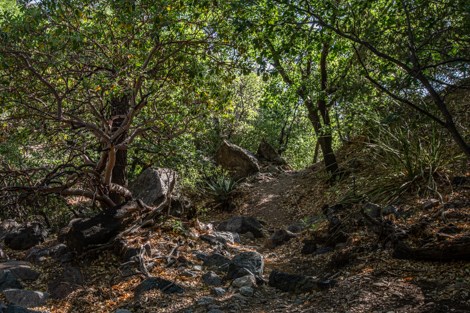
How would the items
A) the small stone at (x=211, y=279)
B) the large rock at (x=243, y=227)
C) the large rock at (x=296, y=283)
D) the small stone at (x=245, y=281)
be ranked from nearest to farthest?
the large rock at (x=296, y=283) → the small stone at (x=245, y=281) → the small stone at (x=211, y=279) → the large rock at (x=243, y=227)

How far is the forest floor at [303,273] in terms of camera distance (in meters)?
3.75

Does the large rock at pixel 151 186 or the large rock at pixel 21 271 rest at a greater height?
the large rock at pixel 151 186

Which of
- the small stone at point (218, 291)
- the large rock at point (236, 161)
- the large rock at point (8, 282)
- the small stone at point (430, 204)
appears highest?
the large rock at point (236, 161)

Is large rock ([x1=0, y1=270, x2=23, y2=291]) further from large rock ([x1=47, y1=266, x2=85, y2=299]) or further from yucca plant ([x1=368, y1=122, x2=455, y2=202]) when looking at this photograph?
yucca plant ([x1=368, y1=122, x2=455, y2=202])

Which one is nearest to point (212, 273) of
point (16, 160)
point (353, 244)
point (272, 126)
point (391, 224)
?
point (353, 244)

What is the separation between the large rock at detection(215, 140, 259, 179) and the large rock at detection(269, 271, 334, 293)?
10400 mm

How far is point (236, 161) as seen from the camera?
15641 millimetres

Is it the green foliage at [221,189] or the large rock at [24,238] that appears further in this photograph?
the green foliage at [221,189]

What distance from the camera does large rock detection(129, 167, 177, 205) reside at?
911 cm

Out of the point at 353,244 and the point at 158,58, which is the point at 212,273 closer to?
the point at 353,244

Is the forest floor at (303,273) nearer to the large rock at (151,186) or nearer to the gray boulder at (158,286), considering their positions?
the gray boulder at (158,286)

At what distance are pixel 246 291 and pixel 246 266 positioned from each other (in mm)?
665

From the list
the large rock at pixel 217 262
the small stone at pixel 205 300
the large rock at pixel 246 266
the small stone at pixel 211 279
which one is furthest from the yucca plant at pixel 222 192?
the small stone at pixel 205 300

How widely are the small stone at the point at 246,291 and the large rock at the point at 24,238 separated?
4758 millimetres
